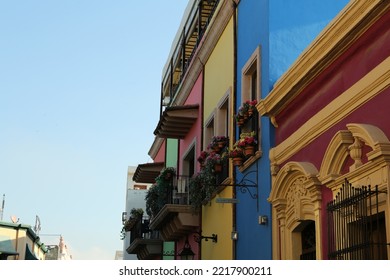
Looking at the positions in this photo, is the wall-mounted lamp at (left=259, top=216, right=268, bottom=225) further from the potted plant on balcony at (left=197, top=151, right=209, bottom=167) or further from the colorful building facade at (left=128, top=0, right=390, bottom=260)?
the potted plant on balcony at (left=197, top=151, right=209, bottom=167)

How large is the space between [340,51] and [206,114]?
24.4ft

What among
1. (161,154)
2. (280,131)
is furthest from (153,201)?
(280,131)

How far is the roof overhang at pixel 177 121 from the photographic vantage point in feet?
54.9

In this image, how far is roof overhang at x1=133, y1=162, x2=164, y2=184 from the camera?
22.8 meters

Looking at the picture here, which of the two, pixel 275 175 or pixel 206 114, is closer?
pixel 275 175

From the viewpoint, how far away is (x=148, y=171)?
75.9ft

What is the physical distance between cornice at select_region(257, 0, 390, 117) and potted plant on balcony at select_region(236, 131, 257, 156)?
75cm

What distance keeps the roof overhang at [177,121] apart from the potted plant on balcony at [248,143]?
197 inches

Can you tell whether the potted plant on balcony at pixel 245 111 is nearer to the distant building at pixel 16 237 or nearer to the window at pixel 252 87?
the window at pixel 252 87

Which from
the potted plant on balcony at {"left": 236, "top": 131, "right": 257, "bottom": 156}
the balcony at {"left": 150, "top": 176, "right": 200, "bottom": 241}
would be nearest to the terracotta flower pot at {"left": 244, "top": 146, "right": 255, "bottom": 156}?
the potted plant on balcony at {"left": 236, "top": 131, "right": 257, "bottom": 156}

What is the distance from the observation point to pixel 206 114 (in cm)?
1590
